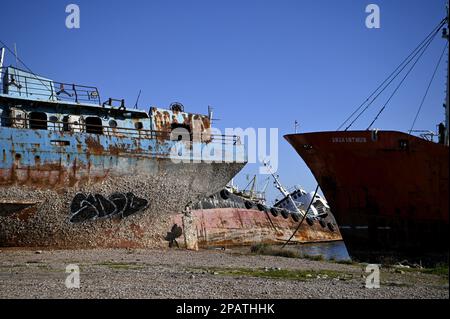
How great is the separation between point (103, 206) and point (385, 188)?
32.0 ft

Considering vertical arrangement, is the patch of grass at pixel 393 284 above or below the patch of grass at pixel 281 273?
above

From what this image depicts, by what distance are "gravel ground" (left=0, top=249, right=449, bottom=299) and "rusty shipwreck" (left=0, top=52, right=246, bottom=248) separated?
204 cm

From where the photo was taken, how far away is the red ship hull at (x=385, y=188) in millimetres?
13703

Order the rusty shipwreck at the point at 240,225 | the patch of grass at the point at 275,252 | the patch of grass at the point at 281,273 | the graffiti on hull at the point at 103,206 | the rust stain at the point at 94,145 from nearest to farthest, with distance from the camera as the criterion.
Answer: the patch of grass at the point at 281,273 < the patch of grass at the point at 275,252 < the graffiti on hull at the point at 103,206 < the rust stain at the point at 94,145 < the rusty shipwreck at the point at 240,225

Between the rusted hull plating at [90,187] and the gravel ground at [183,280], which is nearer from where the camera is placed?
the gravel ground at [183,280]

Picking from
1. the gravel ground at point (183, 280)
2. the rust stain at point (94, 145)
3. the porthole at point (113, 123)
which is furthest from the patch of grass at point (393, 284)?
the porthole at point (113, 123)

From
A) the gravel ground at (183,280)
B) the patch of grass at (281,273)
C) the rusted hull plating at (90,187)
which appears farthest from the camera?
the rusted hull plating at (90,187)

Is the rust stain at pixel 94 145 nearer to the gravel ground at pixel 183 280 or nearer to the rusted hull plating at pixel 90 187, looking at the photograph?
the rusted hull plating at pixel 90 187

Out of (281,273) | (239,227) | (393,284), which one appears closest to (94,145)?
(281,273)

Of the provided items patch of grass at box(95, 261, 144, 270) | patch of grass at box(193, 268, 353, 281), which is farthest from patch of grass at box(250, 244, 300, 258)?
patch of grass at box(95, 261, 144, 270)

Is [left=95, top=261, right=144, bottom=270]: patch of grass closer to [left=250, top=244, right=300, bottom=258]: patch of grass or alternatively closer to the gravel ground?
the gravel ground

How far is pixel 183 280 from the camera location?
394 inches

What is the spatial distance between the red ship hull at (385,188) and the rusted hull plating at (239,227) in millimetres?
7074
